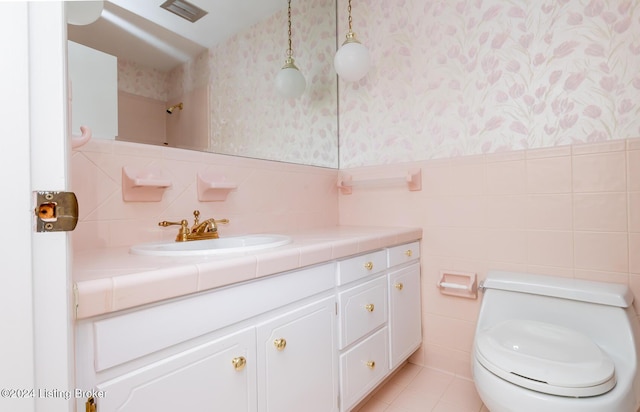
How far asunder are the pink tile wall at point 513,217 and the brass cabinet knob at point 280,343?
1062 millimetres

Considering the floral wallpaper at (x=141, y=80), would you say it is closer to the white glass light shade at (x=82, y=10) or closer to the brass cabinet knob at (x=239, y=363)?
the white glass light shade at (x=82, y=10)

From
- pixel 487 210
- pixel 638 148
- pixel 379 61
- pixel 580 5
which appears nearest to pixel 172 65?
pixel 379 61

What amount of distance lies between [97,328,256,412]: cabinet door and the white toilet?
782 mm

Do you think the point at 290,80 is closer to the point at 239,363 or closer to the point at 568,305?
the point at 239,363

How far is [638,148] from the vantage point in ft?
4.00

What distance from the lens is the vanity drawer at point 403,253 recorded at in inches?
57.7

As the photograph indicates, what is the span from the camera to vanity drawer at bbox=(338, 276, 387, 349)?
3.80 ft

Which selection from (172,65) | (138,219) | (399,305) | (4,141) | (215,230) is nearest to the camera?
(4,141)

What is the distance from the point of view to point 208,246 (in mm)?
1218

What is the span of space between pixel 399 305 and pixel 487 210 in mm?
637

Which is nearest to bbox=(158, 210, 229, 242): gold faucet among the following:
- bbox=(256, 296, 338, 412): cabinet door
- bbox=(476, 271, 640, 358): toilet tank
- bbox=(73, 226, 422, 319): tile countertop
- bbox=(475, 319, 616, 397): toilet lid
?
bbox=(73, 226, 422, 319): tile countertop

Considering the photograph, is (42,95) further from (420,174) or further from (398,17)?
(398,17)

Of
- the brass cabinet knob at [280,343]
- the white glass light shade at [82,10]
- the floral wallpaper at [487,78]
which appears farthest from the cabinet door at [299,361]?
the floral wallpaper at [487,78]

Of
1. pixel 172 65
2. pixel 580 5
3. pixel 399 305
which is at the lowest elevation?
pixel 399 305
